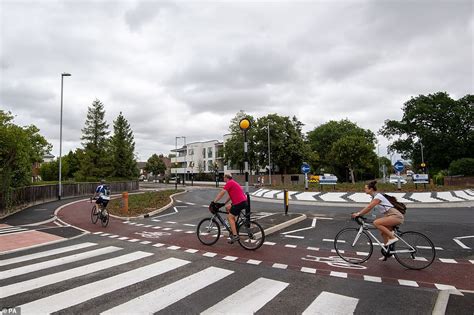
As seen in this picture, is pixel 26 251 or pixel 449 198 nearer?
pixel 26 251

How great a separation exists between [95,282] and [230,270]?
2.45 m

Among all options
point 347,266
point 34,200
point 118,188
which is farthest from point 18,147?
point 118,188

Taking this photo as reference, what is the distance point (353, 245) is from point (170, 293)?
4066 millimetres

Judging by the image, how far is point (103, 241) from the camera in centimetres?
886

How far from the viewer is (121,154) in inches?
1999

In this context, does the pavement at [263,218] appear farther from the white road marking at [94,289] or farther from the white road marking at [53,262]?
the white road marking at [94,289]

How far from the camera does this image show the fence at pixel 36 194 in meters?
16.8

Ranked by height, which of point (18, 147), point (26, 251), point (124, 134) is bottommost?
point (26, 251)

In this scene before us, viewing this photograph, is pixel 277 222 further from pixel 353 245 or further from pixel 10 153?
pixel 10 153

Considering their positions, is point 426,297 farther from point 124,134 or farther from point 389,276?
point 124,134

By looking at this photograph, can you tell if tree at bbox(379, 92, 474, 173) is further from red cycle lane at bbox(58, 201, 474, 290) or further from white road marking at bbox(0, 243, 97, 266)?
white road marking at bbox(0, 243, 97, 266)

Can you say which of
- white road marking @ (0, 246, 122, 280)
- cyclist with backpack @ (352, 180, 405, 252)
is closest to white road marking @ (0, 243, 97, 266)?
white road marking @ (0, 246, 122, 280)

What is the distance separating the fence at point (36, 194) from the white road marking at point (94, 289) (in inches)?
591

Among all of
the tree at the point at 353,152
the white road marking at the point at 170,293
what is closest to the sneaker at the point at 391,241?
the white road marking at the point at 170,293
